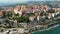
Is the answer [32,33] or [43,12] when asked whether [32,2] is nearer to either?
[43,12]

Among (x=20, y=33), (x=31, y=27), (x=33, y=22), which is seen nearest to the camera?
(x=20, y=33)

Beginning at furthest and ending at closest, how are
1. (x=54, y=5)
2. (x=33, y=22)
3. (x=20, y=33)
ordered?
(x=54, y=5)
(x=33, y=22)
(x=20, y=33)

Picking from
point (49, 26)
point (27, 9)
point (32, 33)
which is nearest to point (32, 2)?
point (27, 9)

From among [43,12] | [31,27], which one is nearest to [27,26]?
[31,27]

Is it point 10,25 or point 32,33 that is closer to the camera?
point 32,33

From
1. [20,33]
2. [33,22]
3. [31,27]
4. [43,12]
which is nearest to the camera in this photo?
[20,33]

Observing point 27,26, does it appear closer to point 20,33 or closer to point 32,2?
point 20,33

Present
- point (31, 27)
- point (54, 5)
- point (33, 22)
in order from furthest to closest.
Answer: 1. point (54, 5)
2. point (33, 22)
3. point (31, 27)

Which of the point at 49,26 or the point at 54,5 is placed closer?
the point at 49,26
